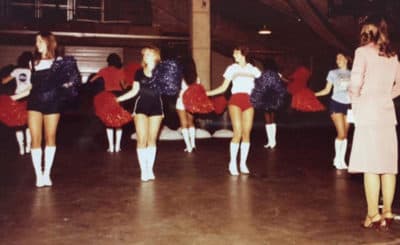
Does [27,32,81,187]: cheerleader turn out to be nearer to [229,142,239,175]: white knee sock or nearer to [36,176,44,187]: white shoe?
[36,176,44,187]: white shoe

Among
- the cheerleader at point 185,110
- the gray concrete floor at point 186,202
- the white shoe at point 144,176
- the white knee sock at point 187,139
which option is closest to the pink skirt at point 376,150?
the gray concrete floor at point 186,202

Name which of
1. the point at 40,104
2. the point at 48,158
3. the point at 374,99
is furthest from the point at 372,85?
the point at 48,158

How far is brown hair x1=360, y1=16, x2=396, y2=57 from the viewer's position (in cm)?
486

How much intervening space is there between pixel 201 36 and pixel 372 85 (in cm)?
1072

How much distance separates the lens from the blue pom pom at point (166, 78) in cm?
737

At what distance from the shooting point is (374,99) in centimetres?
489

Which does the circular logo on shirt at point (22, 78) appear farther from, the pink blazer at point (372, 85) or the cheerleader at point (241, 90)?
the pink blazer at point (372, 85)

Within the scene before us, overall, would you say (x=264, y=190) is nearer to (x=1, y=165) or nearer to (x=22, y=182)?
(x=22, y=182)

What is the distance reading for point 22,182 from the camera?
7672mm

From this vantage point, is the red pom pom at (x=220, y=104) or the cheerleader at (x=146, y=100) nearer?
the cheerleader at (x=146, y=100)

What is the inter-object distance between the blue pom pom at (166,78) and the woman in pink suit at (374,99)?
3196mm

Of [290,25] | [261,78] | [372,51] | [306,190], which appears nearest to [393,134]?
[372,51]

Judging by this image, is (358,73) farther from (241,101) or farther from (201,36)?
(201,36)

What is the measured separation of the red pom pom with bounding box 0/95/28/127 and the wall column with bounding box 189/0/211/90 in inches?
267
